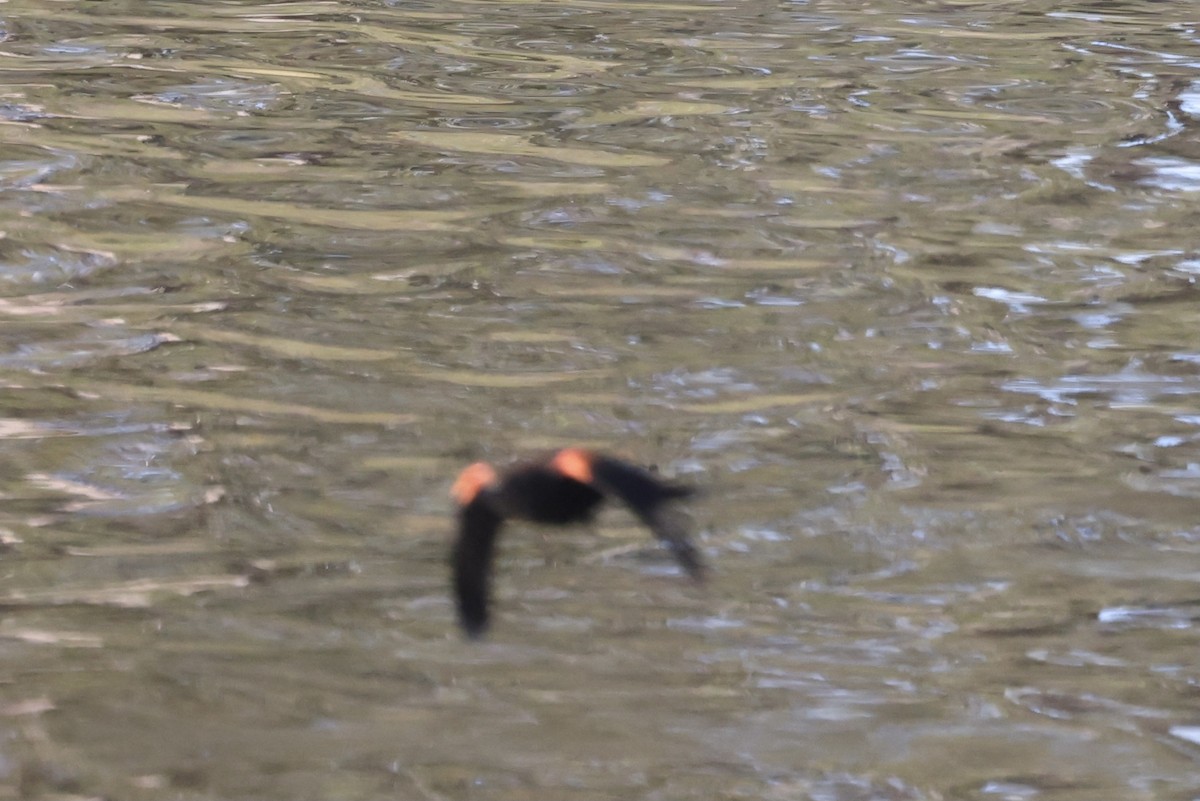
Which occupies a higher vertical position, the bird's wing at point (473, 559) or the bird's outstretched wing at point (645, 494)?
the bird's outstretched wing at point (645, 494)

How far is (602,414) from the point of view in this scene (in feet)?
16.0

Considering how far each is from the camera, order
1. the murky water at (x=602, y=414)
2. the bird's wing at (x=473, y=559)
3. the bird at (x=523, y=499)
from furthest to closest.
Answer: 1. the murky water at (x=602, y=414)
2. the bird's wing at (x=473, y=559)
3. the bird at (x=523, y=499)

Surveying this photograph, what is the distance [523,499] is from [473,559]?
151 millimetres

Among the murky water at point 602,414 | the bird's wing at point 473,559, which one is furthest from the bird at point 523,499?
the murky water at point 602,414

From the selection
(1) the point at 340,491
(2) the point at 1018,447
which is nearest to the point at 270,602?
(1) the point at 340,491

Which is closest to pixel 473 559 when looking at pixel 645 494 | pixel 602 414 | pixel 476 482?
pixel 476 482

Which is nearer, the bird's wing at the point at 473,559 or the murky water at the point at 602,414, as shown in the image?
the bird's wing at the point at 473,559

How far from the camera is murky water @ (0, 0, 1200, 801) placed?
3566 mm

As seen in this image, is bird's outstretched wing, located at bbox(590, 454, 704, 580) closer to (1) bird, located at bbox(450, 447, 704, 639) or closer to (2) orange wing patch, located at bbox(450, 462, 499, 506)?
(1) bird, located at bbox(450, 447, 704, 639)

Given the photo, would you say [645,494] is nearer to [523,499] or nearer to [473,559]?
[523,499]

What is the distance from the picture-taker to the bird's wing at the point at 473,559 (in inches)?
123

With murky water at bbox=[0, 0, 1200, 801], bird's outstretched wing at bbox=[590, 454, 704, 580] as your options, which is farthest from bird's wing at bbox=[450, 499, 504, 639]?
murky water at bbox=[0, 0, 1200, 801]

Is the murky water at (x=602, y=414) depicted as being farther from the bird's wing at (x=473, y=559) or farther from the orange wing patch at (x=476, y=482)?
the orange wing patch at (x=476, y=482)

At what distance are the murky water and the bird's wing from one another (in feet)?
1.37
